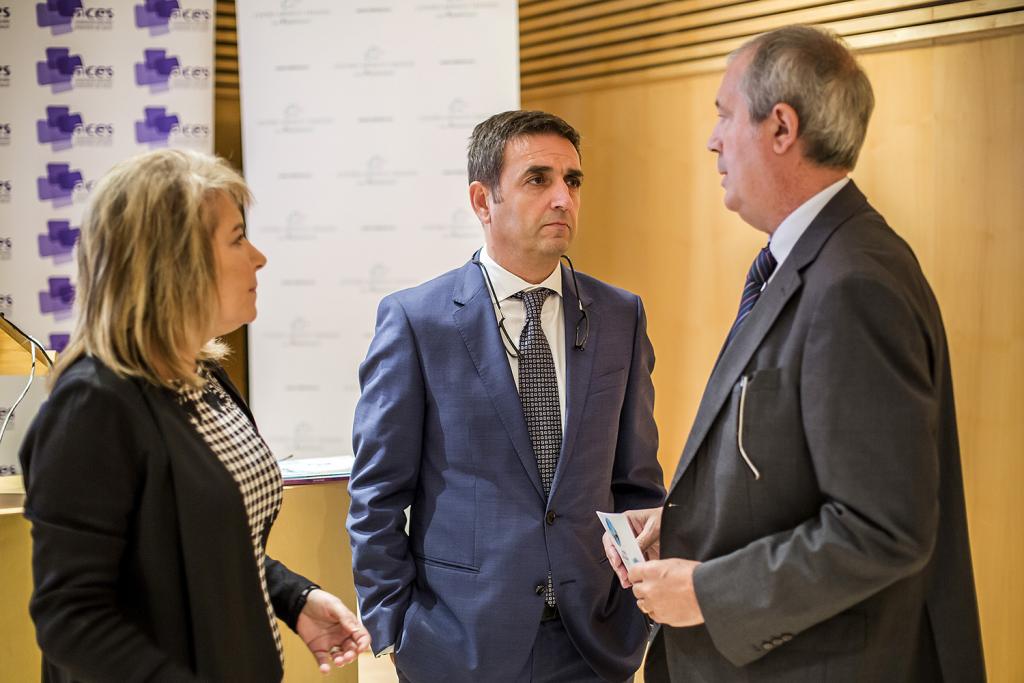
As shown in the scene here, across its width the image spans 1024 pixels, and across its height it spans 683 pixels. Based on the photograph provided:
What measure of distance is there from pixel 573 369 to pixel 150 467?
45.0 inches

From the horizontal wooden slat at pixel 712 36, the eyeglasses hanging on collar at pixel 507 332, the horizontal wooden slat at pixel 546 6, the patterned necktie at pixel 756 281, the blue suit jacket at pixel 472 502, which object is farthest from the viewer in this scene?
the horizontal wooden slat at pixel 546 6

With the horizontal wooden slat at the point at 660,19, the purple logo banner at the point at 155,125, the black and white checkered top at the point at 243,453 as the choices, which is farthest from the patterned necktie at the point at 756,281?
the purple logo banner at the point at 155,125

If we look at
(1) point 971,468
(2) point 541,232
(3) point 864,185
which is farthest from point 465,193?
(1) point 971,468

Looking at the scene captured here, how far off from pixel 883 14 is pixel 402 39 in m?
2.26

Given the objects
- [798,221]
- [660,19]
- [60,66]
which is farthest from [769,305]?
[60,66]

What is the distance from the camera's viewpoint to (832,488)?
1411 millimetres

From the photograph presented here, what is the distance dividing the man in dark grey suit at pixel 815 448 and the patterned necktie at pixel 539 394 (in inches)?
22.0

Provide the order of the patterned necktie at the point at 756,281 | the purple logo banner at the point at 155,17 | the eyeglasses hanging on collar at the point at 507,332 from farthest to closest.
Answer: the purple logo banner at the point at 155,17 → the eyeglasses hanging on collar at the point at 507,332 → the patterned necktie at the point at 756,281

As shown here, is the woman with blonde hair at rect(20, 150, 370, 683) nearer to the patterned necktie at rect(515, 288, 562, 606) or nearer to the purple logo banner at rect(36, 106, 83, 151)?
the patterned necktie at rect(515, 288, 562, 606)

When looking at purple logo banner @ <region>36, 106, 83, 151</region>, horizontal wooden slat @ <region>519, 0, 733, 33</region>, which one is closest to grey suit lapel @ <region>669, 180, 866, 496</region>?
horizontal wooden slat @ <region>519, 0, 733, 33</region>

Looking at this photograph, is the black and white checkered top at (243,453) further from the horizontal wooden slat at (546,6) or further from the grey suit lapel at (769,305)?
the horizontal wooden slat at (546,6)

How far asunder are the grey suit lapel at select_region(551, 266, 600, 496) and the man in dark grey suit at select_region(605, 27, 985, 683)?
1.73ft

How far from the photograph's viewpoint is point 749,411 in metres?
1.53

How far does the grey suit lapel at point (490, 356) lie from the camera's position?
2176mm
